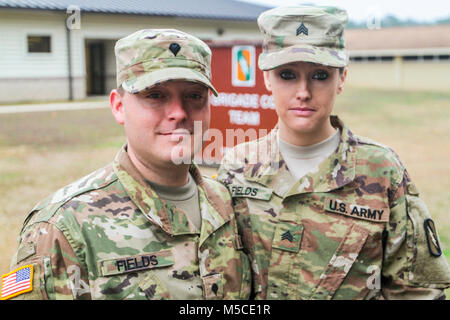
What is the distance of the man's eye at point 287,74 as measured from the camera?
2.18 meters

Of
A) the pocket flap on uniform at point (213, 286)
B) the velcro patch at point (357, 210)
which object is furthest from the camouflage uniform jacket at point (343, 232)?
the pocket flap on uniform at point (213, 286)

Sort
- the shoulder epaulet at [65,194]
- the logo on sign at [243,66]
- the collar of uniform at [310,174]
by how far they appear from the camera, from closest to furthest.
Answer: the shoulder epaulet at [65,194], the collar of uniform at [310,174], the logo on sign at [243,66]

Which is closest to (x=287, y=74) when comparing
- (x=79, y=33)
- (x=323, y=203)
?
(x=323, y=203)

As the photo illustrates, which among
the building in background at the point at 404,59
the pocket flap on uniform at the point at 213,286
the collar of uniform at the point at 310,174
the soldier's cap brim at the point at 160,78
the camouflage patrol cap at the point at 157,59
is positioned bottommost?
the pocket flap on uniform at the point at 213,286

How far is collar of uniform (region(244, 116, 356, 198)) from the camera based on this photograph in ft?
7.31

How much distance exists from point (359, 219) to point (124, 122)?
1.09 metres

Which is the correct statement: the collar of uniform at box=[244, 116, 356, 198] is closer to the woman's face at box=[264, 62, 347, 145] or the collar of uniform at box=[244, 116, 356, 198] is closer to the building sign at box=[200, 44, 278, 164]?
the woman's face at box=[264, 62, 347, 145]

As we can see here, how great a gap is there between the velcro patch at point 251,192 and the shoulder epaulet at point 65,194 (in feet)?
2.12

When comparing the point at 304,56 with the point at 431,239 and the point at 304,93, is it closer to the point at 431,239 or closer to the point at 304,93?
the point at 304,93

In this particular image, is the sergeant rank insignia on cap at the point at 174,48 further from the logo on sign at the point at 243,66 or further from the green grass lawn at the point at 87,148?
the logo on sign at the point at 243,66
